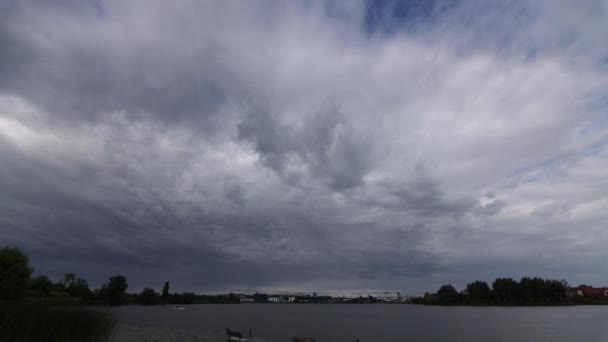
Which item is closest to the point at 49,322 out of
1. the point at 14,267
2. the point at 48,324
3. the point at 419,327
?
the point at 48,324

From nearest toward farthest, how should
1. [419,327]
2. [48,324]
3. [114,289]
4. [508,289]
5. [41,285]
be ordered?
[48,324], [419,327], [41,285], [114,289], [508,289]

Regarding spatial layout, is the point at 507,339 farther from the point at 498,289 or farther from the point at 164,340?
the point at 498,289

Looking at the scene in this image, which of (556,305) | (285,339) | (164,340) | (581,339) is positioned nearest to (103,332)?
(164,340)

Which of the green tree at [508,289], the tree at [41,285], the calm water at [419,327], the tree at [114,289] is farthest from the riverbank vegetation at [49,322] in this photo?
the green tree at [508,289]

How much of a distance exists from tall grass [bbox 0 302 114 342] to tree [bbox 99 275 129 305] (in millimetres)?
173445

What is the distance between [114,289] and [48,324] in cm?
17926

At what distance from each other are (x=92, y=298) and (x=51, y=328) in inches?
6249

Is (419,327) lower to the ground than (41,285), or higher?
lower

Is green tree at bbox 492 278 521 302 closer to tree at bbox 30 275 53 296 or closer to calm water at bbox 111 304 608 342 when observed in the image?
calm water at bbox 111 304 608 342

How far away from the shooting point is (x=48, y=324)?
26562 mm

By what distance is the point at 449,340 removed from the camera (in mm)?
57375

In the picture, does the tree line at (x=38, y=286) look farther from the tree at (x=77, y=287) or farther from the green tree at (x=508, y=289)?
the green tree at (x=508, y=289)

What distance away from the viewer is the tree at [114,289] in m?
181

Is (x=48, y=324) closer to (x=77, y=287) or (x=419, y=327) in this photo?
(x=419, y=327)
